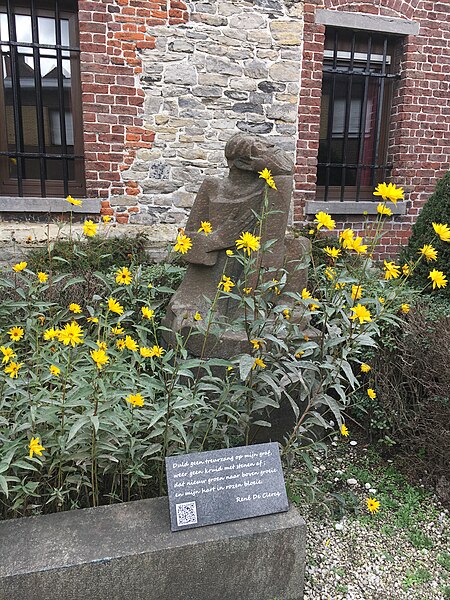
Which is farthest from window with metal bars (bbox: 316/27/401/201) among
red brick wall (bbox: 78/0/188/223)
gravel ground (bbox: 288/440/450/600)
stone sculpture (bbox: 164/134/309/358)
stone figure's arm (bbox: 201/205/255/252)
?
gravel ground (bbox: 288/440/450/600)

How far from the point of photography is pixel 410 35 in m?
5.95

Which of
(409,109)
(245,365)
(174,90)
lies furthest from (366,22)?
(245,365)

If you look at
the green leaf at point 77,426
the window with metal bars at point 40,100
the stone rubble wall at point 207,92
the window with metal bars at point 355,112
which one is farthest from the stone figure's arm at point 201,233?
the window with metal bars at point 355,112

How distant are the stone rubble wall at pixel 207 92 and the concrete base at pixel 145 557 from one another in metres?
4.34

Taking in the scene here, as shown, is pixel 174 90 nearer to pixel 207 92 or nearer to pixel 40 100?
pixel 207 92

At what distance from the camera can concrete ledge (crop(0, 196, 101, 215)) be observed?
5.31m

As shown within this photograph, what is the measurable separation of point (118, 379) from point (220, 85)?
14.9 ft

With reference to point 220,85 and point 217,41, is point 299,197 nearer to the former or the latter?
point 220,85

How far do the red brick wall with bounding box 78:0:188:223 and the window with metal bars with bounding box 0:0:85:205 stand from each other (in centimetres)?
30

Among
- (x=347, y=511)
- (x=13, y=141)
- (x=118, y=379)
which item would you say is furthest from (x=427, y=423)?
(x=13, y=141)

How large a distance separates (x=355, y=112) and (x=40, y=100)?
13.1ft

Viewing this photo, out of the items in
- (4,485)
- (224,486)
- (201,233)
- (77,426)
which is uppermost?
(201,233)

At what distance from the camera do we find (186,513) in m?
1.79

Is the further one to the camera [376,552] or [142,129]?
[142,129]
